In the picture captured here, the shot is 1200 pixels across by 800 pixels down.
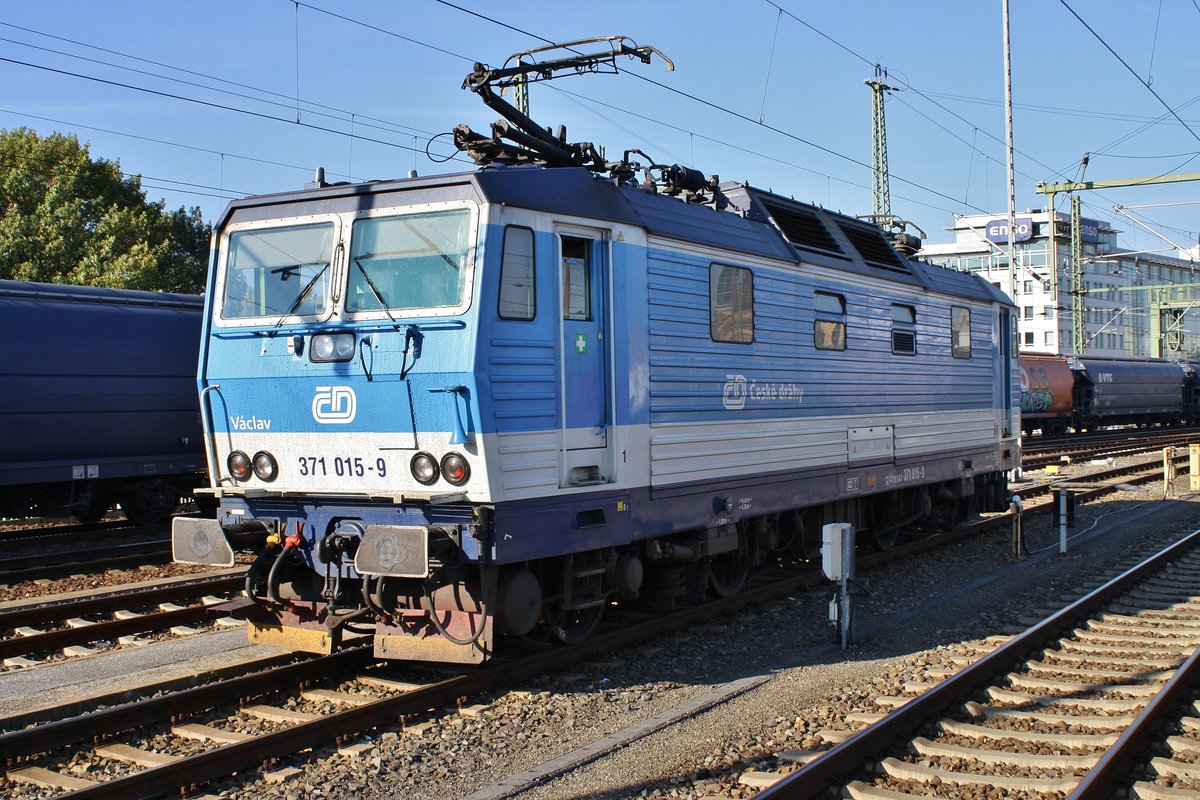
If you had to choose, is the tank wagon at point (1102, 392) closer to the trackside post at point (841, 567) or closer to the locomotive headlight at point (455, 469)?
the trackside post at point (841, 567)

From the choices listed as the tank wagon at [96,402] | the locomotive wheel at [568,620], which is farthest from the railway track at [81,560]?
the locomotive wheel at [568,620]

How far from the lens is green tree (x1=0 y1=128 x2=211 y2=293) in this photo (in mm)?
29375

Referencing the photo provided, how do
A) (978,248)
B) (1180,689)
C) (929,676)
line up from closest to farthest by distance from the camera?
(1180,689), (929,676), (978,248)

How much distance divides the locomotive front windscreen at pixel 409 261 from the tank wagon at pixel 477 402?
0.02 metres

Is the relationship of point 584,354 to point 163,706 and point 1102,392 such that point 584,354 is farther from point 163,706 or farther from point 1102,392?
point 1102,392

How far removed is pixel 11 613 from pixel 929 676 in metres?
8.00

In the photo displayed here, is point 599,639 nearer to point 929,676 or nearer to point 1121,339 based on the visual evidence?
point 929,676

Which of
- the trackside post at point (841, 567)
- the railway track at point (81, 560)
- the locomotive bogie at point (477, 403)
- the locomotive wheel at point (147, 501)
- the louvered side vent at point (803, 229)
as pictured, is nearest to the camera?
the locomotive bogie at point (477, 403)

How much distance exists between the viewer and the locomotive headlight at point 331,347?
25.0ft

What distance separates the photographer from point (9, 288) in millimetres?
15016

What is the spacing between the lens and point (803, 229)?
11.6m

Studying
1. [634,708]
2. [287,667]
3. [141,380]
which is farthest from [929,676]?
[141,380]

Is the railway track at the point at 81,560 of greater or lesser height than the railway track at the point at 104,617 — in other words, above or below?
above

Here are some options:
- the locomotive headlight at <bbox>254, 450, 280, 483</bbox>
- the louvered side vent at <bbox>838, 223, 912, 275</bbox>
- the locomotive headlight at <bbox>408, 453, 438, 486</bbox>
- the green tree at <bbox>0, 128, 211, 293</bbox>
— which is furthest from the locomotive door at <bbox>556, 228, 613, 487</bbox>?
the green tree at <bbox>0, 128, 211, 293</bbox>
